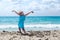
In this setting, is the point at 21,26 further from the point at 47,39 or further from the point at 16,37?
the point at 47,39

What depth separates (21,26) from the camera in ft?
33.9

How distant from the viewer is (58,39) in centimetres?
947

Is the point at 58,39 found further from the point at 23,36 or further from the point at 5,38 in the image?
the point at 5,38

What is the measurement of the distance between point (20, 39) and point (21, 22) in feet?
3.96

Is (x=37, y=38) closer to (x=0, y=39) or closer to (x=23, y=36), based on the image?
(x=23, y=36)

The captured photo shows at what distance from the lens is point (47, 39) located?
934 cm

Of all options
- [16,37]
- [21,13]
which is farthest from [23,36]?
[21,13]

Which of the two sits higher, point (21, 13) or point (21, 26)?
point (21, 13)

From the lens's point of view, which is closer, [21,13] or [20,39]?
[20,39]

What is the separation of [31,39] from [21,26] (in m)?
1.22

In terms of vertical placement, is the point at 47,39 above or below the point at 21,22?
below

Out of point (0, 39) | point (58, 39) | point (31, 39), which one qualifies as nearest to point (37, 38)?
point (31, 39)

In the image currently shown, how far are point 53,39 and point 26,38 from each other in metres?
1.22

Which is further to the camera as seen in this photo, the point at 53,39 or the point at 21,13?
the point at 21,13
